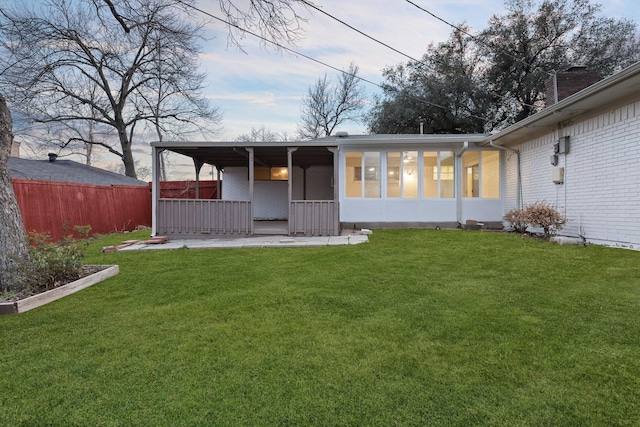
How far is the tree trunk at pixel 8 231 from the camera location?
3615 millimetres

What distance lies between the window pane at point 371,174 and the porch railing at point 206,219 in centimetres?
343

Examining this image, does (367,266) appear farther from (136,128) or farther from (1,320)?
(136,128)

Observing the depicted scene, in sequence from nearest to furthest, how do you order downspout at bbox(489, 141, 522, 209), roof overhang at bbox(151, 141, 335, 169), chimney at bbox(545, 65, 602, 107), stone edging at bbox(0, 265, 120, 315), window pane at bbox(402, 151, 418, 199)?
stone edging at bbox(0, 265, 120, 315) → roof overhang at bbox(151, 141, 335, 169) → chimney at bbox(545, 65, 602, 107) → downspout at bbox(489, 141, 522, 209) → window pane at bbox(402, 151, 418, 199)

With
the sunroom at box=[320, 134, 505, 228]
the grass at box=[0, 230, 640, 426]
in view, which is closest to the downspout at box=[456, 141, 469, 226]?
the sunroom at box=[320, 134, 505, 228]

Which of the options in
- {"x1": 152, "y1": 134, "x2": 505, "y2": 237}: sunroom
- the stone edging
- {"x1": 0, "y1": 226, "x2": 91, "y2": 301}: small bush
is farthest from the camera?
{"x1": 152, "y1": 134, "x2": 505, "y2": 237}: sunroom

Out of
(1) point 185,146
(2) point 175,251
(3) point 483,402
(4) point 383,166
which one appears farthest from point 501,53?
(3) point 483,402

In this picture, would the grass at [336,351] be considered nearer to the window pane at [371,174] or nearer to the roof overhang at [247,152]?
the roof overhang at [247,152]

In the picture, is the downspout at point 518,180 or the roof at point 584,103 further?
the downspout at point 518,180

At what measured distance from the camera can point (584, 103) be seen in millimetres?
5645

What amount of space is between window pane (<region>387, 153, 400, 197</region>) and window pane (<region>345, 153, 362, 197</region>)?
0.83m

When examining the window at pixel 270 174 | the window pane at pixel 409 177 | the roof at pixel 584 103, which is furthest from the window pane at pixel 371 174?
the window at pixel 270 174

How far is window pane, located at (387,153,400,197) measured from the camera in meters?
9.39

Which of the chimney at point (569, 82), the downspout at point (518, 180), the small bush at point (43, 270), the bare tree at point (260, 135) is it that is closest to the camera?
the small bush at point (43, 270)

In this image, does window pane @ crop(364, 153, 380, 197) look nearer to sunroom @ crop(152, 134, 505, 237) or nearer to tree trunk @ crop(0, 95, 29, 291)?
sunroom @ crop(152, 134, 505, 237)
